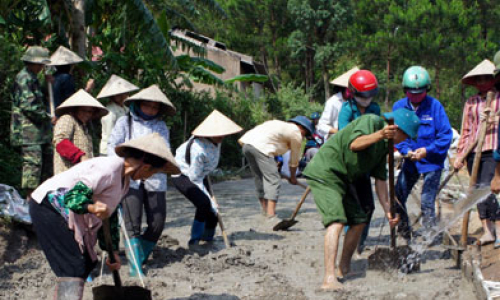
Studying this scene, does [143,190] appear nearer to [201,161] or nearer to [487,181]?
→ [201,161]

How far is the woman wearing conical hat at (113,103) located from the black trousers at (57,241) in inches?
130

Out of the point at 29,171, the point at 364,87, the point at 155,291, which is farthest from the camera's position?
the point at 29,171

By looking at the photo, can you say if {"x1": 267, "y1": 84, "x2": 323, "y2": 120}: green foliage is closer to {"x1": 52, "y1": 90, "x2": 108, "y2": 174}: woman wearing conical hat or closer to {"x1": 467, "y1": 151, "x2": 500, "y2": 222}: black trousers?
{"x1": 467, "y1": 151, "x2": 500, "y2": 222}: black trousers

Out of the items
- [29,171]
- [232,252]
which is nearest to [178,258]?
[232,252]

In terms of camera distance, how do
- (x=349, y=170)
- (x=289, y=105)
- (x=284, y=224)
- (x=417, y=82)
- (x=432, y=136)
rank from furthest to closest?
(x=289, y=105), (x=284, y=224), (x=432, y=136), (x=417, y=82), (x=349, y=170)

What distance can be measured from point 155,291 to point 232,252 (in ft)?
5.50

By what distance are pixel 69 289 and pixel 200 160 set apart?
2.99 meters

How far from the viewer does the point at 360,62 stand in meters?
34.8

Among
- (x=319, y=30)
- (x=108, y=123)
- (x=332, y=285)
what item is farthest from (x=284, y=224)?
(x=319, y=30)

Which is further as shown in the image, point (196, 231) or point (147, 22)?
point (147, 22)

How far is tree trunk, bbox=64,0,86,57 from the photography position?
36.0ft

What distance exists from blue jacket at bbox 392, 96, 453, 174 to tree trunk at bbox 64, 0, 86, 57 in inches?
274

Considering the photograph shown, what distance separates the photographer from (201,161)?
6.61 m

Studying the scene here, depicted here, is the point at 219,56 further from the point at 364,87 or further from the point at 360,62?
the point at 364,87
